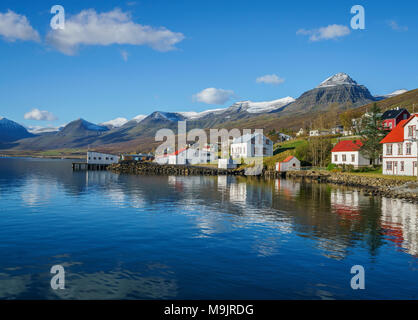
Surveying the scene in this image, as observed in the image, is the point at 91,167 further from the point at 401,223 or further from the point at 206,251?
the point at 206,251

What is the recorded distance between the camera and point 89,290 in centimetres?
1307

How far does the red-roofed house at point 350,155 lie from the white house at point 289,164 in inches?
370

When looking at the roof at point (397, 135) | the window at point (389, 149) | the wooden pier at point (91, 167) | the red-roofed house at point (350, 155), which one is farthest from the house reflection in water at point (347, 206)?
the wooden pier at point (91, 167)

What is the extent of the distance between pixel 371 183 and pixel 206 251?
45.8 m

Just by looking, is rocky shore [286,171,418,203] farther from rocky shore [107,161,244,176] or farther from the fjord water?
rocky shore [107,161,244,176]

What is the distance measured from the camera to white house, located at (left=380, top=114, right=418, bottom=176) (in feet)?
178

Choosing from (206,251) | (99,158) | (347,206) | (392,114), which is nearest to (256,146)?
(392,114)

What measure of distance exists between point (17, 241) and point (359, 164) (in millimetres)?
70436

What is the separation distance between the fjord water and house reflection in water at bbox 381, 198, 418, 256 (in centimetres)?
9

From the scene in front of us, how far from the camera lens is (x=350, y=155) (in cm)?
7619

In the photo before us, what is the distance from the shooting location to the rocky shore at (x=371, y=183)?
1693 inches

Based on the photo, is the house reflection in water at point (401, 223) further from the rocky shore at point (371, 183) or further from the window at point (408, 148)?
the window at point (408, 148)

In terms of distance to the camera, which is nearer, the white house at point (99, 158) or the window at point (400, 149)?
the window at point (400, 149)
